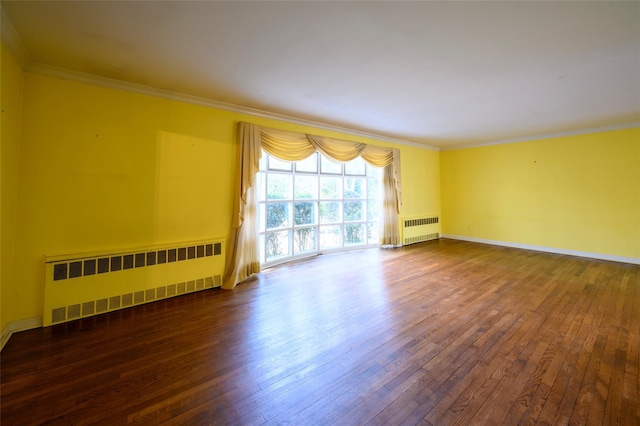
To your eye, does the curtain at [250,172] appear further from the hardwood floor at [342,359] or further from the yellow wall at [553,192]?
the yellow wall at [553,192]

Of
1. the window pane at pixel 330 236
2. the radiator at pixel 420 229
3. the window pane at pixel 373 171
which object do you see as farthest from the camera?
the radiator at pixel 420 229

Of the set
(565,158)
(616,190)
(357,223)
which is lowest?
(357,223)

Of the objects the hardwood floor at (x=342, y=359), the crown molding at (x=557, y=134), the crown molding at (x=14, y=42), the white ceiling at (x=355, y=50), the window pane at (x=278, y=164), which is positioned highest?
the crown molding at (x=557, y=134)

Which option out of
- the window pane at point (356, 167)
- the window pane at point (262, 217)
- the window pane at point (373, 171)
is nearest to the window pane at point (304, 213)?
the window pane at point (262, 217)

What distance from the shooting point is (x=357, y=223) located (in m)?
5.70

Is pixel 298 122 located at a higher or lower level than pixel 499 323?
higher

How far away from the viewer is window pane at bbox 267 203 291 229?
428 cm

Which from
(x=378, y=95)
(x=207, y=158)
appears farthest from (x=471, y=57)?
(x=207, y=158)

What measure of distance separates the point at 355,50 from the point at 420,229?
5.29m

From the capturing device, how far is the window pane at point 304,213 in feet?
15.3

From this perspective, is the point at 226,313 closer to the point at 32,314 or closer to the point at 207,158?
the point at 32,314

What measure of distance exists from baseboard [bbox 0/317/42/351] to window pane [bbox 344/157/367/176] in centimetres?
485

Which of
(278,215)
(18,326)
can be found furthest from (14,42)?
(278,215)

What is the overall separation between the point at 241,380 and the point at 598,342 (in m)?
2.98
